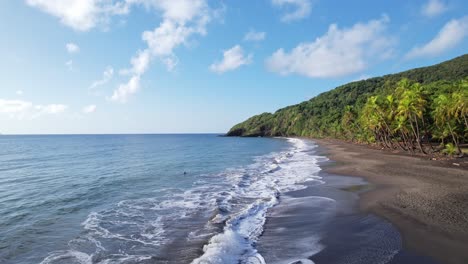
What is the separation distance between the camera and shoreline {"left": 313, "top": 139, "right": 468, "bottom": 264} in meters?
10.3

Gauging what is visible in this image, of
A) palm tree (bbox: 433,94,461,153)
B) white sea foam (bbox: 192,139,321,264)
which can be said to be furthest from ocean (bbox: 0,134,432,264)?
palm tree (bbox: 433,94,461,153)

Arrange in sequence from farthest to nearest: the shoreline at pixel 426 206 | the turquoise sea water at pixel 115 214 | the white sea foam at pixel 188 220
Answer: the turquoise sea water at pixel 115 214 < the white sea foam at pixel 188 220 < the shoreline at pixel 426 206

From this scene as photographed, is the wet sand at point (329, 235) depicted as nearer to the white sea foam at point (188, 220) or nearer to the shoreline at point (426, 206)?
the shoreline at point (426, 206)

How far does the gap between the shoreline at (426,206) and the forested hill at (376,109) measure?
14.9 meters

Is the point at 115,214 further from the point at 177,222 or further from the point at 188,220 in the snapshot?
the point at 188,220

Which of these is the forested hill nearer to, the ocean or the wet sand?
the wet sand

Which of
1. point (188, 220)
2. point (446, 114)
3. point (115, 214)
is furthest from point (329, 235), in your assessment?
point (446, 114)

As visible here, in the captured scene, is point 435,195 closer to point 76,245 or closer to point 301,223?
point 301,223

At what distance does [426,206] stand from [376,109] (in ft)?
130

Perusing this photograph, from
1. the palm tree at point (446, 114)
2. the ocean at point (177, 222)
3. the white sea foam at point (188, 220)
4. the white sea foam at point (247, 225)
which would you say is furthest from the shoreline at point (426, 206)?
the palm tree at point (446, 114)

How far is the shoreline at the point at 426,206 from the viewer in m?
10.3

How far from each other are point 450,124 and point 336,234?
125ft

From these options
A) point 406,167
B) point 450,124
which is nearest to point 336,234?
point 406,167

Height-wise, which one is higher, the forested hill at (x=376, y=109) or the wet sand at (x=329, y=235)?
the forested hill at (x=376, y=109)
